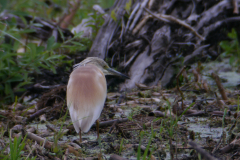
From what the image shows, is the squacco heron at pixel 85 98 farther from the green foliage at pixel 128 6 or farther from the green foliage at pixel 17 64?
the green foliage at pixel 128 6

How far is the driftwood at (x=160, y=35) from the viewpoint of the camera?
374 cm

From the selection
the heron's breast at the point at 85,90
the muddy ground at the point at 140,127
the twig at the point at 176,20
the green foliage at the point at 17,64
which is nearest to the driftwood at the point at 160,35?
the twig at the point at 176,20

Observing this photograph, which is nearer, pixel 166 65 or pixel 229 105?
pixel 229 105

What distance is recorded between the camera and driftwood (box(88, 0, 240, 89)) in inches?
147

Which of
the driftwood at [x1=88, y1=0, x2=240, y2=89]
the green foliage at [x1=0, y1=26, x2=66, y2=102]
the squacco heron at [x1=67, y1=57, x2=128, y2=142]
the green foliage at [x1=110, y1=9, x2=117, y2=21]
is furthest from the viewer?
the green foliage at [x1=110, y1=9, x2=117, y2=21]

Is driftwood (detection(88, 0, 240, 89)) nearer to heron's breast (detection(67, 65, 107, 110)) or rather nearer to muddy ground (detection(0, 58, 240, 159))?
muddy ground (detection(0, 58, 240, 159))

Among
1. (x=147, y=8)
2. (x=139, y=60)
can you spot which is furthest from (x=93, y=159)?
(x=147, y=8)

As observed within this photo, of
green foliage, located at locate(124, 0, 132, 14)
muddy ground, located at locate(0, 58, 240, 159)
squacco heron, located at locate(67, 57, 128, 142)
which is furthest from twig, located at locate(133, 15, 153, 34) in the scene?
squacco heron, located at locate(67, 57, 128, 142)

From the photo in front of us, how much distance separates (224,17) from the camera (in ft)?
13.1

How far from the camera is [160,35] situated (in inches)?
148

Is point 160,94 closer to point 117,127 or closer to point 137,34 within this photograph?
point 137,34

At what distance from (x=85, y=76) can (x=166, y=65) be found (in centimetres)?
178

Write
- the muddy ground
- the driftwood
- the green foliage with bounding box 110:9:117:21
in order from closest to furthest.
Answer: the muddy ground
the driftwood
the green foliage with bounding box 110:9:117:21

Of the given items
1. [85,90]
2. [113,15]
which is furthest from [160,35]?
[85,90]
